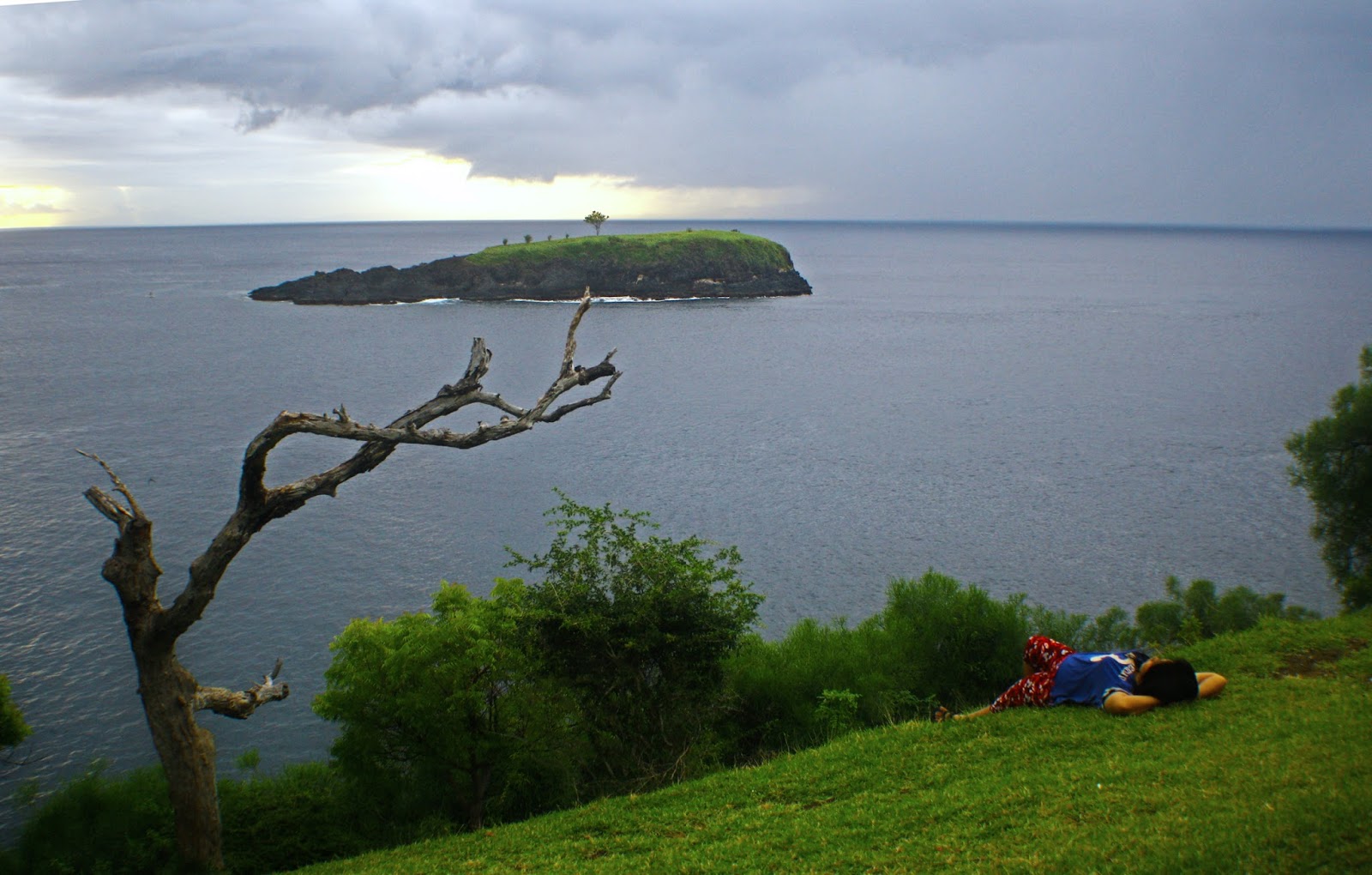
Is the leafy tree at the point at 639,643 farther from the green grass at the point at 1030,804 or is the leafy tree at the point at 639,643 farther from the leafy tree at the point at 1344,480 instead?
the leafy tree at the point at 1344,480

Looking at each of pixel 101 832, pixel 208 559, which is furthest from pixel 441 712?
pixel 208 559

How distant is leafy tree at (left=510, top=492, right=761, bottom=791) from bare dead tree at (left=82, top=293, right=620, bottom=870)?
4130mm

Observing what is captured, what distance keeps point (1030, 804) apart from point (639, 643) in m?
8.02

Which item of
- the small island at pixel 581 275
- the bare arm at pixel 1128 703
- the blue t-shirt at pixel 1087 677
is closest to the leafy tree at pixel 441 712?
the blue t-shirt at pixel 1087 677

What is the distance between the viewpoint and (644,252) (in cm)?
13875

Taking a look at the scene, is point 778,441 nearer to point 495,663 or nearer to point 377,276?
point 495,663

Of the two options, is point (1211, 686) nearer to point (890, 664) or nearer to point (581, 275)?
point (890, 664)

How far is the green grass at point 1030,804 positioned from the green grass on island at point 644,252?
12448 cm

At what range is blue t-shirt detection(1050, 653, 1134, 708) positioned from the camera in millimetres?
12914

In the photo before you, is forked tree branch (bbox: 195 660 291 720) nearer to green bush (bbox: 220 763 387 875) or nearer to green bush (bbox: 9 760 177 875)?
green bush (bbox: 220 763 387 875)

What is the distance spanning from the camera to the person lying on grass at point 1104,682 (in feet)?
41.3

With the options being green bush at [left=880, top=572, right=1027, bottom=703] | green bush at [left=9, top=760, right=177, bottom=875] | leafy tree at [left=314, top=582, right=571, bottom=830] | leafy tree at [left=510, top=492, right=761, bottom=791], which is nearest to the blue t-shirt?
leafy tree at [left=510, top=492, right=761, bottom=791]

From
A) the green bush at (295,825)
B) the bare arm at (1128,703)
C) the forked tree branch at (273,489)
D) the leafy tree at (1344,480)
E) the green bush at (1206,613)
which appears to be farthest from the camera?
the leafy tree at (1344,480)

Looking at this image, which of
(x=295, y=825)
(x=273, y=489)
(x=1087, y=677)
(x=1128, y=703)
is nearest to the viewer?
(x=1128, y=703)
